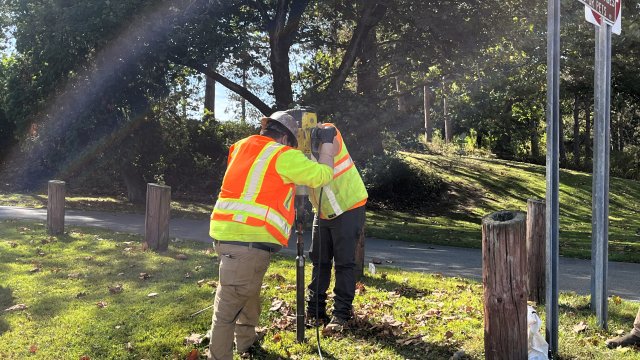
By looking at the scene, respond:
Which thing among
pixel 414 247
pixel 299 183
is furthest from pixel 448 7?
pixel 299 183

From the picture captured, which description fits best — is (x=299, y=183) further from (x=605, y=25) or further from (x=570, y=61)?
(x=570, y=61)

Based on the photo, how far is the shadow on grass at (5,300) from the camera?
19.0 ft

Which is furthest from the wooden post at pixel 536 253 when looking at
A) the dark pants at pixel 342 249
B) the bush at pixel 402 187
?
the bush at pixel 402 187

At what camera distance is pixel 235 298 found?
4.27 m

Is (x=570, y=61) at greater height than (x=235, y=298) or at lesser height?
greater

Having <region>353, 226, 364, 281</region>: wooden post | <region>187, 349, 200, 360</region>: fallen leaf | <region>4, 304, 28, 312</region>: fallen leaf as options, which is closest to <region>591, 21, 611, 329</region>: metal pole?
<region>353, 226, 364, 281</region>: wooden post

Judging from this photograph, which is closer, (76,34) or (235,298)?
(235,298)

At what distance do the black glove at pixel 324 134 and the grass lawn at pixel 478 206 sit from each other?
763cm

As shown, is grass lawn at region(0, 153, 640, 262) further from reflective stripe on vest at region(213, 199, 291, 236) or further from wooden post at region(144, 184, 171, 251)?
reflective stripe on vest at region(213, 199, 291, 236)

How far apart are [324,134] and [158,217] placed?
5382mm

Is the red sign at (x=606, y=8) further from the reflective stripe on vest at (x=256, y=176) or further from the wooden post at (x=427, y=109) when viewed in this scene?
the wooden post at (x=427, y=109)

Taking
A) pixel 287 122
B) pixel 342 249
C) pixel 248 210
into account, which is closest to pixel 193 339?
pixel 342 249

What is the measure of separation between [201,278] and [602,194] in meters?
4.86

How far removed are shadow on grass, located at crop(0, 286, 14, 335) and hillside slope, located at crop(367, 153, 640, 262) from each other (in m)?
8.16
